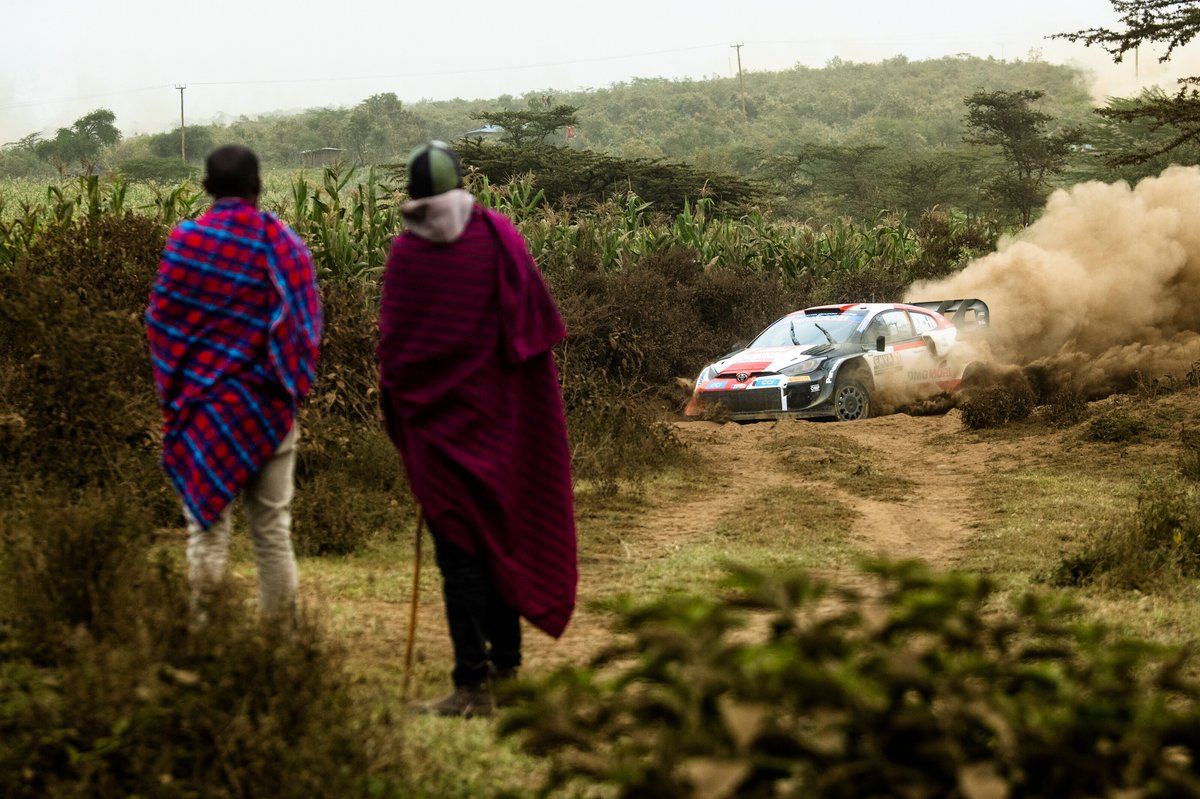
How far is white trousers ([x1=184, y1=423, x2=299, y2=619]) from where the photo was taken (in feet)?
17.7

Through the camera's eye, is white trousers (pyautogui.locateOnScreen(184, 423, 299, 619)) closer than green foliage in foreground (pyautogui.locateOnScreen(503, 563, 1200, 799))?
No

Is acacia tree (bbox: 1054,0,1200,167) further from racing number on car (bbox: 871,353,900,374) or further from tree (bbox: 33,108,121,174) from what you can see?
tree (bbox: 33,108,121,174)

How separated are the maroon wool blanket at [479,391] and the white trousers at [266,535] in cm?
Answer: 49

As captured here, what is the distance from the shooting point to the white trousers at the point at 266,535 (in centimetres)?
539

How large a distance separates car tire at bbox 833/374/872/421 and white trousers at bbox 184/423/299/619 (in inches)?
476

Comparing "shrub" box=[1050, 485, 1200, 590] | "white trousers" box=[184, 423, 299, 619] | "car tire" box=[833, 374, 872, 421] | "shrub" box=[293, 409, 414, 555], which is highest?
"white trousers" box=[184, 423, 299, 619]

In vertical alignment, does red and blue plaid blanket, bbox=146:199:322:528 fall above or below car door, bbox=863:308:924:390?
above

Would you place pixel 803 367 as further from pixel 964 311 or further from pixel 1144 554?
pixel 1144 554

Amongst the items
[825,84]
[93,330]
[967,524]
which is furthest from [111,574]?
[825,84]

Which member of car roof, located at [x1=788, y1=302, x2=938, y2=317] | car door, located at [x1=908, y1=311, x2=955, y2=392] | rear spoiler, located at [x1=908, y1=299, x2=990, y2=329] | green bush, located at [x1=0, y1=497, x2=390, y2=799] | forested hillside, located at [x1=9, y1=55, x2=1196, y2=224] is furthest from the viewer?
forested hillside, located at [x1=9, y1=55, x2=1196, y2=224]

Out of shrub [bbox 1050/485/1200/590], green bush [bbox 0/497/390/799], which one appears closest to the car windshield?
shrub [bbox 1050/485/1200/590]

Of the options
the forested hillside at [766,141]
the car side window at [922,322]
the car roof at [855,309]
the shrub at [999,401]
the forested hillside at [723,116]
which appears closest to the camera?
the shrub at [999,401]

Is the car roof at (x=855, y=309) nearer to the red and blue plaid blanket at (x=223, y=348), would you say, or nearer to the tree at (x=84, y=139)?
the red and blue plaid blanket at (x=223, y=348)

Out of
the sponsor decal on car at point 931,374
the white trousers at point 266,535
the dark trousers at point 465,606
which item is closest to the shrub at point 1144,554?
the dark trousers at point 465,606
